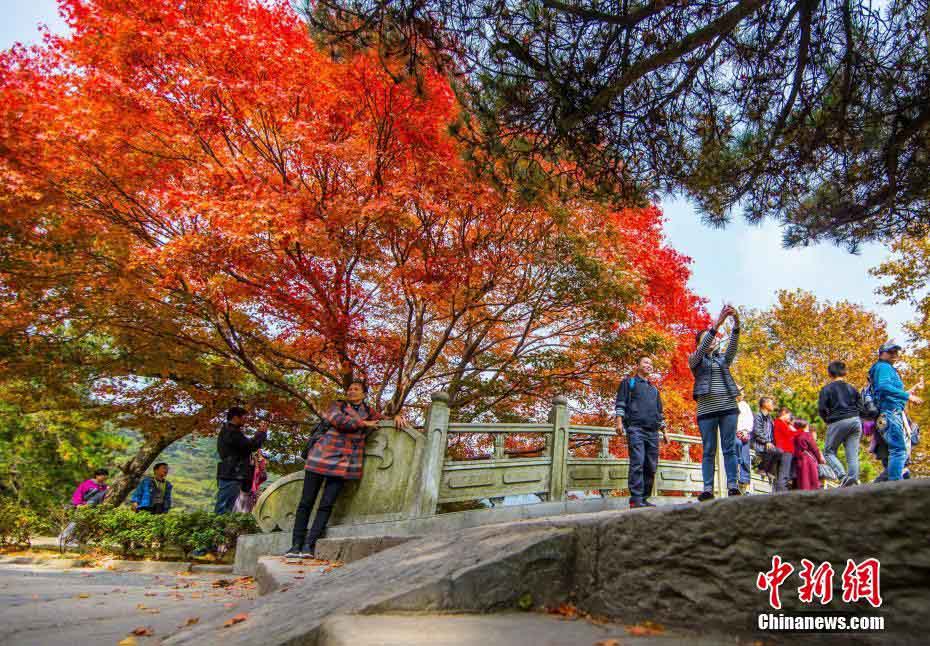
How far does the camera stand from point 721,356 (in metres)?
5.89

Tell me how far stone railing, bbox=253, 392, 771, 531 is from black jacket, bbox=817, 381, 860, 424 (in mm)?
3075

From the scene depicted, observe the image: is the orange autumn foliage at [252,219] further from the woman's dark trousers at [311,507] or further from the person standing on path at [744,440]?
the woman's dark trousers at [311,507]

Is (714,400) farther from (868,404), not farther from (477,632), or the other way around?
(477,632)

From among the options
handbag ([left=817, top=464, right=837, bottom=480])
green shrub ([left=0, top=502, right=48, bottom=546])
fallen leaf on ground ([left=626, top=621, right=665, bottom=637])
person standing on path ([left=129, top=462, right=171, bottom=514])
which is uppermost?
handbag ([left=817, top=464, right=837, bottom=480])

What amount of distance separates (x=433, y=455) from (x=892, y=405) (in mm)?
4751

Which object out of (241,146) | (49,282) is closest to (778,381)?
(241,146)

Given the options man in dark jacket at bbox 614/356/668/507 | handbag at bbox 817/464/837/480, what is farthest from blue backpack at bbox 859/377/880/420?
handbag at bbox 817/464/837/480

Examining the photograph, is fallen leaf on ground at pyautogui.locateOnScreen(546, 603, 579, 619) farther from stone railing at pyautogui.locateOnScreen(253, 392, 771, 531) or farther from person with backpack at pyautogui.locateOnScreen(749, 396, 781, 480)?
person with backpack at pyautogui.locateOnScreen(749, 396, 781, 480)

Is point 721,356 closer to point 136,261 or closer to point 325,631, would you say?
point 325,631

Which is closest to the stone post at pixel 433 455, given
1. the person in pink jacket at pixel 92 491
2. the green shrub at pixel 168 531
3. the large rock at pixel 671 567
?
the large rock at pixel 671 567

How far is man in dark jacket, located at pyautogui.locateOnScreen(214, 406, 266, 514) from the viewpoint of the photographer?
28.9ft

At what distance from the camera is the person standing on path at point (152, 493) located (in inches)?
414

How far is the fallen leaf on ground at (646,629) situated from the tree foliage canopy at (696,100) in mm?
3579

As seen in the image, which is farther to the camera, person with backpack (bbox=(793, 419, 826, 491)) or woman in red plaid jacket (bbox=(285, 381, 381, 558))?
person with backpack (bbox=(793, 419, 826, 491))
